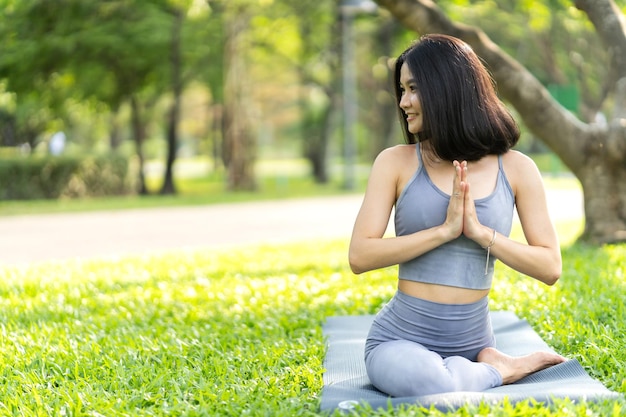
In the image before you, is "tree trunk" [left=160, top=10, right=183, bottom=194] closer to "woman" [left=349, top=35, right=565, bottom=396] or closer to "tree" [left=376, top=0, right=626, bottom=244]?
"tree" [left=376, top=0, right=626, bottom=244]

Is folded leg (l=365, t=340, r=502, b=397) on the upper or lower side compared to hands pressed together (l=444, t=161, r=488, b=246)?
lower

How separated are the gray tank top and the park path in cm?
715

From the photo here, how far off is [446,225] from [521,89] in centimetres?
543

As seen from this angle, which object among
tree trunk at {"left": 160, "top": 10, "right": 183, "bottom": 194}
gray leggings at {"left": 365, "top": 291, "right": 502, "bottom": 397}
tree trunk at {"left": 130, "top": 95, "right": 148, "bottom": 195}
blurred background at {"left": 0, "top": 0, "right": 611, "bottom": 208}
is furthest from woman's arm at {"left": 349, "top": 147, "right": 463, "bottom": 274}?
tree trunk at {"left": 130, "top": 95, "right": 148, "bottom": 195}

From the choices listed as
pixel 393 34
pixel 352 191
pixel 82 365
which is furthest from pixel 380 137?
pixel 82 365

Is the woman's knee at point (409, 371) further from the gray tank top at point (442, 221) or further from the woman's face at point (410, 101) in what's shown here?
the woman's face at point (410, 101)

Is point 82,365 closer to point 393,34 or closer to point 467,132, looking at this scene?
point 467,132

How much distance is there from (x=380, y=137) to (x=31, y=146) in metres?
13.7

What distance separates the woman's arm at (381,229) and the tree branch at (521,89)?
5107 mm

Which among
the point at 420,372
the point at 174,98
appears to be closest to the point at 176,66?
the point at 174,98

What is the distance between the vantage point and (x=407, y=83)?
360cm

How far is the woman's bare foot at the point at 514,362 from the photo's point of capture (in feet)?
12.2

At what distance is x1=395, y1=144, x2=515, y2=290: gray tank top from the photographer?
358 cm

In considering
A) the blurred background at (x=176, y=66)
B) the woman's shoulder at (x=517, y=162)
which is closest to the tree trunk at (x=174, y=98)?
the blurred background at (x=176, y=66)
